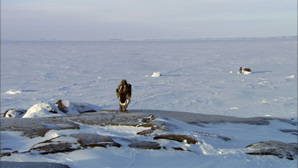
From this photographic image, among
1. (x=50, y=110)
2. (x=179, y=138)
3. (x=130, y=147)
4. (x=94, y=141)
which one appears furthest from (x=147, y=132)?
(x=50, y=110)

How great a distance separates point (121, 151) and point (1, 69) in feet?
93.6

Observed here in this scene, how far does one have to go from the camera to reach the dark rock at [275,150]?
5730mm

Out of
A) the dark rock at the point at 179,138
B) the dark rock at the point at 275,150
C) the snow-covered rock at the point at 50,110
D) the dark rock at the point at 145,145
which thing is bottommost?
the snow-covered rock at the point at 50,110

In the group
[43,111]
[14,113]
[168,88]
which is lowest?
[14,113]

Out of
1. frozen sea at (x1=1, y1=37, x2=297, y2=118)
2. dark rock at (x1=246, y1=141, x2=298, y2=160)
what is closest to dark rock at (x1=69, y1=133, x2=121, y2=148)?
dark rock at (x1=246, y1=141, x2=298, y2=160)

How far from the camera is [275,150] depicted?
19.4 feet

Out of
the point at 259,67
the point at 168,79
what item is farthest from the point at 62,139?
the point at 259,67

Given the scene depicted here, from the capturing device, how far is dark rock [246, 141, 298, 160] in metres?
5.73

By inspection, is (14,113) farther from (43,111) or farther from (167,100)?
(167,100)

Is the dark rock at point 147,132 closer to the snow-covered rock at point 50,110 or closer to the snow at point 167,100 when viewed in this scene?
the snow at point 167,100

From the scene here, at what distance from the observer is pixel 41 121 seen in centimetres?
838

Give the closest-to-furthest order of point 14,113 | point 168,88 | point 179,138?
point 179,138, point 14,113, point 168,88

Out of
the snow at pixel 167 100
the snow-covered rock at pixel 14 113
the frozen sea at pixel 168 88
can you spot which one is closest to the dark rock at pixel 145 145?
the snow at pixel 167 100

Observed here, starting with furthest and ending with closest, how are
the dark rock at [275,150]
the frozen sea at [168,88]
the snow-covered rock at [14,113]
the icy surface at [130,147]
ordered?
the frozen sea at [168,88] < the snow-covered rock at [14,113] < the dark rock at [275,150] < the icy surface at [130,147]
